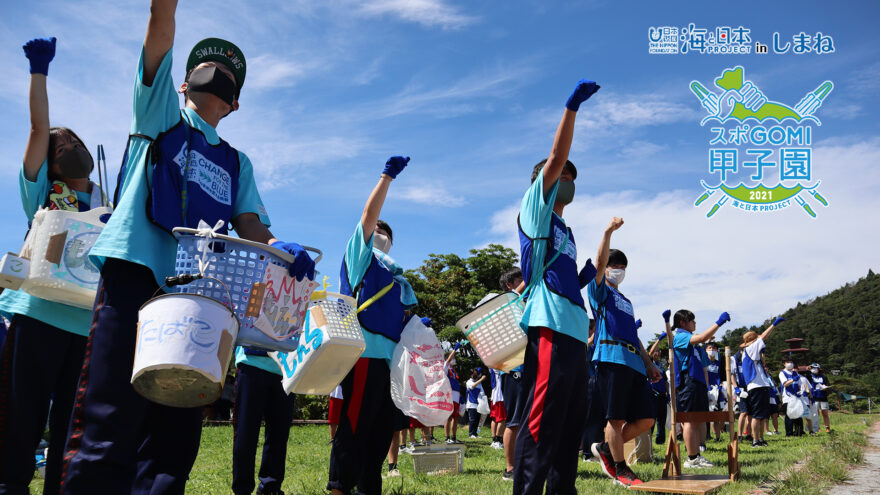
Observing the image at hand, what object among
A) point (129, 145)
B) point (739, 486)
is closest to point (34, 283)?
point (129, 145)

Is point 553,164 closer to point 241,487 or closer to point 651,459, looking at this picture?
point 241,487

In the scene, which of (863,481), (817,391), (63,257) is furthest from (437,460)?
(817,391)

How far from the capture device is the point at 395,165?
14.7 feet

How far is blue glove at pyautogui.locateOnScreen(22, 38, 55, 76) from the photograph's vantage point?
3.40 metres

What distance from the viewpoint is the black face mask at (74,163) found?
368cm

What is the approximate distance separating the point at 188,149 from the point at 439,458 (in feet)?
18.4

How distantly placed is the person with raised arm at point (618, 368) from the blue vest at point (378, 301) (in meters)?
2.55

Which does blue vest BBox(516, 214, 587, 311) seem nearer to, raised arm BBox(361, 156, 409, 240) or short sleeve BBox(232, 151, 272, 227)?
raised arm BBox(361, 156, 409, 240)

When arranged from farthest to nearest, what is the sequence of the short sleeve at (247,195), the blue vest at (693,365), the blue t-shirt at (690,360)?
the blue vest at (693,365), the blue t-shirt at (690,360), the short sleeve at (247,195)

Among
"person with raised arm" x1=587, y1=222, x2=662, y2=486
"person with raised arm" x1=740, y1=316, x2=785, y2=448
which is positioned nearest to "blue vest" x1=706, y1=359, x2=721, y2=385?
"person with raised arm" x1=740, y1=316, x2=785, y2=448

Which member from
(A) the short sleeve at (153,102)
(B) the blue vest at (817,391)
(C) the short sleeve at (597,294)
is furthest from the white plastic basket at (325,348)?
(B) the blue vest at (817,391)

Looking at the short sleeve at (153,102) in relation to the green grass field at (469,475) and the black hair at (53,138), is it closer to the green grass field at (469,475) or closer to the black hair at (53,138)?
the black hair at (53,138)

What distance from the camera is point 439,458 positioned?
7.34m

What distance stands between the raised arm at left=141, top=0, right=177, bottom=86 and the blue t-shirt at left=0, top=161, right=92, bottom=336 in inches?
60.1
